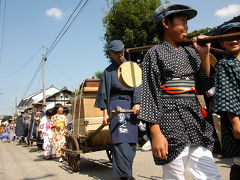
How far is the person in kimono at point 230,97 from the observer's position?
2135 millimetres

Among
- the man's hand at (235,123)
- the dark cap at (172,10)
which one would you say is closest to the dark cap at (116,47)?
the dark cap at (172,10)

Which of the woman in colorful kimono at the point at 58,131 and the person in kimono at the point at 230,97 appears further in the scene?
the woman in colorful kimono at the point at 58,131

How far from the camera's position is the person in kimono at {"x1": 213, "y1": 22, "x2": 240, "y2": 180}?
2.13 meters

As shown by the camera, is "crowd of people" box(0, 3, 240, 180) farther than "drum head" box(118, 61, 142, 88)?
No

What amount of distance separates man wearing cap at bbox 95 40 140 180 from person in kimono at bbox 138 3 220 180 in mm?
2164

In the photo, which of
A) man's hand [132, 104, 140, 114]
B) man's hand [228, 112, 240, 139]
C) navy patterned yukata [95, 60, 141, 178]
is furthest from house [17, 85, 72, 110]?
man's hand [228, 112, 240, 139]

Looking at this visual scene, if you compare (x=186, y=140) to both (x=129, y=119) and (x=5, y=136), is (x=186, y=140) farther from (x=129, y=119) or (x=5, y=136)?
(x=5, y=136)

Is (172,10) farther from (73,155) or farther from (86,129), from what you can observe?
(73,155)

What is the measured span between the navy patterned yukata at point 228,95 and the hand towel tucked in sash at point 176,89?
21cm

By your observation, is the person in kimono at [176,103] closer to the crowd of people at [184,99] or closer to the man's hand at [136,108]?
the crowd of people at [184,99]

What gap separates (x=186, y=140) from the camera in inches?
86.1

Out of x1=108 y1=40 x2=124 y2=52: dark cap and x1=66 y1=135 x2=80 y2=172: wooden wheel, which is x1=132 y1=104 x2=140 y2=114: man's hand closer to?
x1=108 y1=40 x2=124 y2=52: dark cap

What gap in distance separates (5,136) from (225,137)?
93.1 ft

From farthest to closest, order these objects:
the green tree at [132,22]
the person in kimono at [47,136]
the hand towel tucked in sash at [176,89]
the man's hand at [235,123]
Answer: the green tree at [132,22] → the person in kimono at [47,136] → the hand towel tucked in sash at [176,89] → the man's hand at [235,123]
